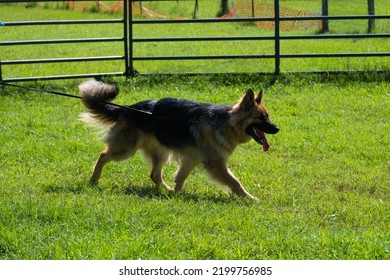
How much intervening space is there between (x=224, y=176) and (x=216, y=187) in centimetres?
39

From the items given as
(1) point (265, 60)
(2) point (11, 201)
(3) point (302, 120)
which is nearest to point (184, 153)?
(2) point (11, 201)

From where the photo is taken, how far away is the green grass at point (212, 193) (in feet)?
20.1

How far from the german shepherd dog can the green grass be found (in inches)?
9.5

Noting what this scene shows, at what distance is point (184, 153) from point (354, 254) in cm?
290

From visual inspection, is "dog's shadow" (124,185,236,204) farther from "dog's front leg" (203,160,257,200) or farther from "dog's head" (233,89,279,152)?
"dog's head" (233,89,279,152)

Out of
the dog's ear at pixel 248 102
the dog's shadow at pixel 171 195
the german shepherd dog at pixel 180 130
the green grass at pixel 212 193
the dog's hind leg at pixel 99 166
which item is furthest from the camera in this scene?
the dog's hind leg at pixel 99 166

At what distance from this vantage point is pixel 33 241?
20.5ft

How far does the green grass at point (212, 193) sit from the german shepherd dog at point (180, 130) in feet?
0.79

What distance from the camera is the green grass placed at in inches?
242

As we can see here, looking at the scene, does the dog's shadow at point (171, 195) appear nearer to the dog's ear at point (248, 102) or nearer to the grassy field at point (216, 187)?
the grassy field at point (216, 187)

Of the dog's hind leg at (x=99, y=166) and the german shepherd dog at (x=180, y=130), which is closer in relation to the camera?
the german shepherd dog at (x=180, y=130)

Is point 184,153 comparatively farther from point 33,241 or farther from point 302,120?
point 302,120

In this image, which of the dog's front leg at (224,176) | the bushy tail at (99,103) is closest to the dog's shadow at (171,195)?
the dog's front leg at (224,176)

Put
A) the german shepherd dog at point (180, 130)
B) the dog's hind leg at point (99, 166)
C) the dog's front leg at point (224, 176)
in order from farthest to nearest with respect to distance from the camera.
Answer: the dog's hind leg at point (99, 166) < the german shepherd dog at point (180, 130) < the dog's front leg at point (224, 176)
